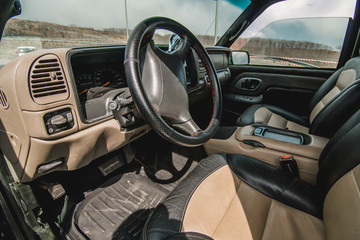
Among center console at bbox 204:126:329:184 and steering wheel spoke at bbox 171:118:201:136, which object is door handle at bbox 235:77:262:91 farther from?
steering wheel spoke at bbox 171:118:201:136

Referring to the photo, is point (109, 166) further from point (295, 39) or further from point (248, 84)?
point (295, 39)

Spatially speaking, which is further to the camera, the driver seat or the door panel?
the door panel

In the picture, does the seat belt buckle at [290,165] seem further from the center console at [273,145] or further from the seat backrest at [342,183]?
the seat backrest at [342,183]

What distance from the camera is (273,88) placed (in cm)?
236

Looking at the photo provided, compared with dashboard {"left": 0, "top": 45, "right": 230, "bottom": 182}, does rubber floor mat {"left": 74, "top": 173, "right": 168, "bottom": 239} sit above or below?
below

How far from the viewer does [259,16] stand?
2.41 m

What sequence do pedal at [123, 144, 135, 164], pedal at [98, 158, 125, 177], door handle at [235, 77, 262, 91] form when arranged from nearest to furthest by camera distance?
1. pedal at [98, 158, 125, 177]
2. pedal at [123, 144, 135, 164]
3. door handle at [235, 77, 262, 91]

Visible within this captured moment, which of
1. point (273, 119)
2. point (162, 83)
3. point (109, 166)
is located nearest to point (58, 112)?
point (162, 83)

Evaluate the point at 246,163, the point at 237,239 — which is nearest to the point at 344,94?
the point at 246,163

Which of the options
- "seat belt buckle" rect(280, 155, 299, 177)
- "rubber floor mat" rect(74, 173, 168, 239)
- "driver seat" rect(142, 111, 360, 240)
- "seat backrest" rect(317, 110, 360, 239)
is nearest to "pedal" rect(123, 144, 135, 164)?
"rubber floor mat" rect(74, 173, 168, 239)

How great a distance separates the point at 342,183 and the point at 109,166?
1339mm

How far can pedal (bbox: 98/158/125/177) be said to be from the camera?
1497 millimetres

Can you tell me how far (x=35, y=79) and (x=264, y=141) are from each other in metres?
1.19

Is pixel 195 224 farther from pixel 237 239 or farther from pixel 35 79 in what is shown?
pixel 35 79
